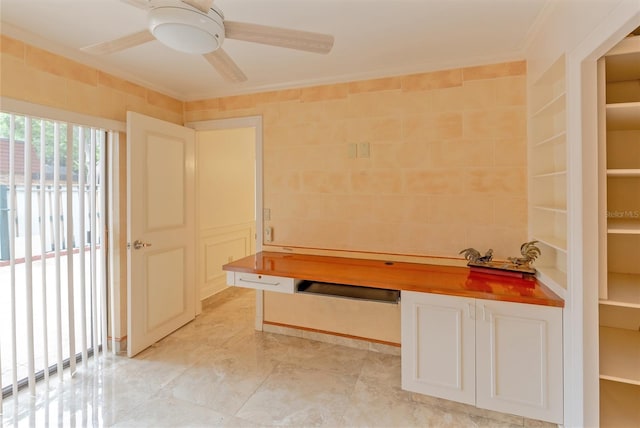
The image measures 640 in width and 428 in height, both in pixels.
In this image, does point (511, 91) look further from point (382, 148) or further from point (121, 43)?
point (121, 43)

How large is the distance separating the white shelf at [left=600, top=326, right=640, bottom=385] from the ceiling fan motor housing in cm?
239

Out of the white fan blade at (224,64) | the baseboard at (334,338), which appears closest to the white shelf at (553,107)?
the white fan blade at (224,64)

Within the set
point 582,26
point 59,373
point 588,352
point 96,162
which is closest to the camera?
point 582,26

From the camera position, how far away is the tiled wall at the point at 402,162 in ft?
7.45

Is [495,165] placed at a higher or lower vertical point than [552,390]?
higher

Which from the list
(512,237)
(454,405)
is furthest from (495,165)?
(454,405)

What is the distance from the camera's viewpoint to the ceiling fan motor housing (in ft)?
3.79

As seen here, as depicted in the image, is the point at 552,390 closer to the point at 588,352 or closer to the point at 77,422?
the point at 588,352

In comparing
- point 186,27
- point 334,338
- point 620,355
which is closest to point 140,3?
point 186,27

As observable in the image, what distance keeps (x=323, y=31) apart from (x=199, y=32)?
99cm

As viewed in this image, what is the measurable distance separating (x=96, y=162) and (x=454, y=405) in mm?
3200

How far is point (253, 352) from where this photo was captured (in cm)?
262

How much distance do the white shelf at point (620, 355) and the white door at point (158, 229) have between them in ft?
10.2

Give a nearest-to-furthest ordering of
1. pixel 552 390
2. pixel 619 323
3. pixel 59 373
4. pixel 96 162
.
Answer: pixel 552 390, pixel 619 323, pixel 59 373, pixel 96 162
